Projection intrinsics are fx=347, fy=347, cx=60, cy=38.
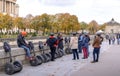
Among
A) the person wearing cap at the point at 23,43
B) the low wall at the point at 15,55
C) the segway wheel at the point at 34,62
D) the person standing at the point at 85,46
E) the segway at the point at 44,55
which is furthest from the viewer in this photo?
the person standing at the point at 85,46

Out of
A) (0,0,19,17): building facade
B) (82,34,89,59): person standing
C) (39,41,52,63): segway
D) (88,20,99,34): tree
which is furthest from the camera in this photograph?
(88,20,99,34): tree

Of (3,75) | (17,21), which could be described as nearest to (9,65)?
(3,75)

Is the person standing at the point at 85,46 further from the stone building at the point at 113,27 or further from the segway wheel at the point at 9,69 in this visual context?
the stone building at the point at 113,27

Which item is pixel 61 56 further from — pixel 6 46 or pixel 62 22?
pixel 62 22

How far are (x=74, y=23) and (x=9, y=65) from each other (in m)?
99.5

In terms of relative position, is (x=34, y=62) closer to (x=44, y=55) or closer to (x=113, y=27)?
(x=44, y=55)

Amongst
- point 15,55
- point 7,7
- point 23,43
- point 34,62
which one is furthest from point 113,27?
point 15,55

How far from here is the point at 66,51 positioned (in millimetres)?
26219

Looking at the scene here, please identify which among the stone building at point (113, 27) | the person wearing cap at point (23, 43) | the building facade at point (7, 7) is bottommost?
the person wearing cap at point (23, 43)

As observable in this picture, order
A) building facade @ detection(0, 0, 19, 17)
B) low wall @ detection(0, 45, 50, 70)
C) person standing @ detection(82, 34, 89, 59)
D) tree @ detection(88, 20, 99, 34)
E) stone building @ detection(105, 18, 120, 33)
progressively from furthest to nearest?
stone building @ detection(105, 18, 120, 33) < tree @ detection(88, 20, 99, 34) < building facade @ detection(0, 0, 19, 17) < person standing @ detection(82, 34, 89, 59) < low wall @ detection(0, 45, 50, 70)

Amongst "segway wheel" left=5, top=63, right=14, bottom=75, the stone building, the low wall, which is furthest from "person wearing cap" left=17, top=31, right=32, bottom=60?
the stone building

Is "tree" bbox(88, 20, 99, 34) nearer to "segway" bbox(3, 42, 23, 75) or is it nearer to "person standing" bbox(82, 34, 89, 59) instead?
"person standing" bbox(82, 34, 89, 59)

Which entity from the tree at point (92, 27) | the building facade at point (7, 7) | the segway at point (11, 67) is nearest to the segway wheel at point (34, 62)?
the segway at point (11, 67)

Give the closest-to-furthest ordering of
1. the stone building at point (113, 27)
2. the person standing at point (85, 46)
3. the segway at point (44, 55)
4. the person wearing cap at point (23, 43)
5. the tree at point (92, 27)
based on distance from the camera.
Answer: the person wearing cap at point (23, 43) < the segway at point (44, 55) < the person standing at point (85, 46) < the tree at point (92, 27) < the stone building at point (113, 27)
